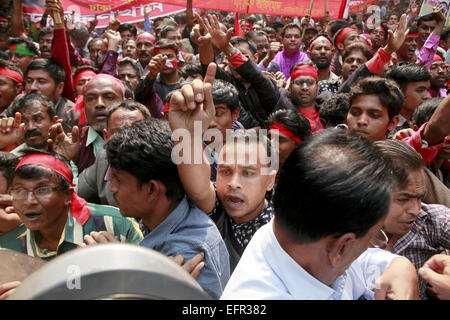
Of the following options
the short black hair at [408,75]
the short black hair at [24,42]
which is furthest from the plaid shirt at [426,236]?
the short black hair at [24,42]

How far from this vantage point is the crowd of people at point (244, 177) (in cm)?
98

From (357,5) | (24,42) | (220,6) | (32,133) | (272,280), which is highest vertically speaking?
(357,5)

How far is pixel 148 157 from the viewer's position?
1.54 m

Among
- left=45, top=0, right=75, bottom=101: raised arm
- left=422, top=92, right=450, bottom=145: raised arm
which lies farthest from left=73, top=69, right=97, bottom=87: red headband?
left=422, top=92, right=450, bottom=145: raised arm

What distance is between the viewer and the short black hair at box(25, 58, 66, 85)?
401 cm

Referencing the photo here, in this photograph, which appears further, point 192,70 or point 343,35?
point 343,35

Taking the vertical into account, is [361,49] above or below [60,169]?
above

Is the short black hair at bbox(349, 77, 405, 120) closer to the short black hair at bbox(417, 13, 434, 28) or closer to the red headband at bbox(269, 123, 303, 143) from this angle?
the red headband at bbox(269, 123, 303, 143)

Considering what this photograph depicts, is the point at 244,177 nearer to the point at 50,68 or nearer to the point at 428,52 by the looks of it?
the point at 50,68

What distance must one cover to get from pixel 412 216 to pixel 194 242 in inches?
37.6

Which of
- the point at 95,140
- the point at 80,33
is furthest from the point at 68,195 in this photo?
the point at 80,33

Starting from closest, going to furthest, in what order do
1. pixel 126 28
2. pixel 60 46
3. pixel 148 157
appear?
1. pixel 148 157
2. pixel 60 46
3. pixel 126 28

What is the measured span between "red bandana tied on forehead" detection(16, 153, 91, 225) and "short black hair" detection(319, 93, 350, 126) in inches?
91.7


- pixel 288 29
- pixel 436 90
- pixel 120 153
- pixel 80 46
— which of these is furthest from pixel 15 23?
pixel 436 90
